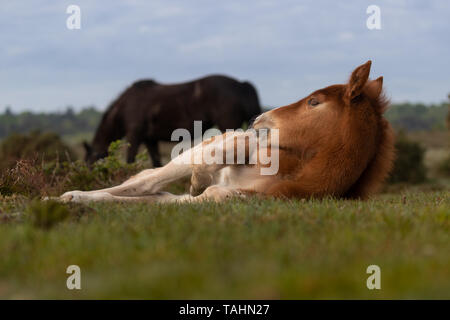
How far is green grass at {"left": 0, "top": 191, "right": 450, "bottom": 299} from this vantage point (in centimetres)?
244

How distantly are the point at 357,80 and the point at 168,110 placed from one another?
34.9 feet

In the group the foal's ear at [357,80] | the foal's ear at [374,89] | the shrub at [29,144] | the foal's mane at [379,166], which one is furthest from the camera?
the shrub at [29,144]

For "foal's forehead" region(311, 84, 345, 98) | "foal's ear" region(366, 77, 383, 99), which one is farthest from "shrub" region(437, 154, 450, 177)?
"foal's forehead" region(311, 84, 345, 98)

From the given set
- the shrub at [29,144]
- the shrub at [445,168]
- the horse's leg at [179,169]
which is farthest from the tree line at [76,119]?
the horse's leg at [179,169]

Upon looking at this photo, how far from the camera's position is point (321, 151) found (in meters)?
5.48

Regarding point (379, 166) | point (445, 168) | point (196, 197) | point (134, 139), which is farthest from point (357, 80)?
point (445, 168)

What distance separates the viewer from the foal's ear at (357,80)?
17.4 feet

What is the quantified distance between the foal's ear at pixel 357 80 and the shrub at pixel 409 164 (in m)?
17.8

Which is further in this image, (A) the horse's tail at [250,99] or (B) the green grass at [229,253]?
(A) the horse's tail at [250,99]

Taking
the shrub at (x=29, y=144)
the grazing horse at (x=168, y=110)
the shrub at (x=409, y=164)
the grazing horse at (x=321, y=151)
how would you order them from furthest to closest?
the shrub at (x=409, y=164) → the shrub at (x=29, y=144) → the grazing horse at (x=168, y=110) → the grazing horse at (x=321, y=151)

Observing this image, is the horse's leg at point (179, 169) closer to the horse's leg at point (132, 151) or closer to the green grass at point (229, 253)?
the green grass at point (229, 253)

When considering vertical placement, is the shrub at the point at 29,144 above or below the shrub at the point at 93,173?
above

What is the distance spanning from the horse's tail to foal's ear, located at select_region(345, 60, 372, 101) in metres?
9.44

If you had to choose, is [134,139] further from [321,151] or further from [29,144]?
[321,151]
